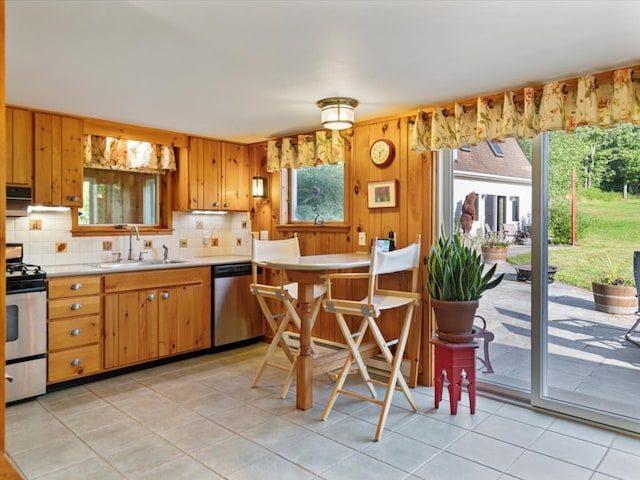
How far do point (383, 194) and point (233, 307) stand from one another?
1.88 meters

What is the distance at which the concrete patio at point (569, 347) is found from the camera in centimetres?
282

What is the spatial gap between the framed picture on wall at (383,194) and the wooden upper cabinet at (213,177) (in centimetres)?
166

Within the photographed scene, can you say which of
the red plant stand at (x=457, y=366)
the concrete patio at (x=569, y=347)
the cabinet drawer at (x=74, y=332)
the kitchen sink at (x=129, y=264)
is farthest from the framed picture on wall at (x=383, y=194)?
the cabinet drawer at (x=74, y=332)

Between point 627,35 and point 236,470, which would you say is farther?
point 236,470

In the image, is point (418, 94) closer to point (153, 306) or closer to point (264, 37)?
point (264, 37)

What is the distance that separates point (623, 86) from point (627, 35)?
1.39 ft

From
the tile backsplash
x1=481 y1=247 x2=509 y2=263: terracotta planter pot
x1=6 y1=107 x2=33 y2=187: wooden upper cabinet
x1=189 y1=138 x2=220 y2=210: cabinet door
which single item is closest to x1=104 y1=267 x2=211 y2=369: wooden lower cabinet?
the tile backsplash

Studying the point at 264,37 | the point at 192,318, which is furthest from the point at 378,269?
the point at 192,318

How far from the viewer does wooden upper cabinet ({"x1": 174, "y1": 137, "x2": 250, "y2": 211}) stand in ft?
14.5

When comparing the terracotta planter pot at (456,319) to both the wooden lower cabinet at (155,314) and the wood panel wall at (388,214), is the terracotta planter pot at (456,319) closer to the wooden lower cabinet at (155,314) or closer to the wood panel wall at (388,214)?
the wood panel wall at (388,214)

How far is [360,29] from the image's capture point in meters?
2.04

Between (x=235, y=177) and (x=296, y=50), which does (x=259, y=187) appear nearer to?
(x=235, y=177)

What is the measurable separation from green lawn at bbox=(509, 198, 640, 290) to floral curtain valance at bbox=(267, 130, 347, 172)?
1.81 meters

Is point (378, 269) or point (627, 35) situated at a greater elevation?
point (627, 35)
